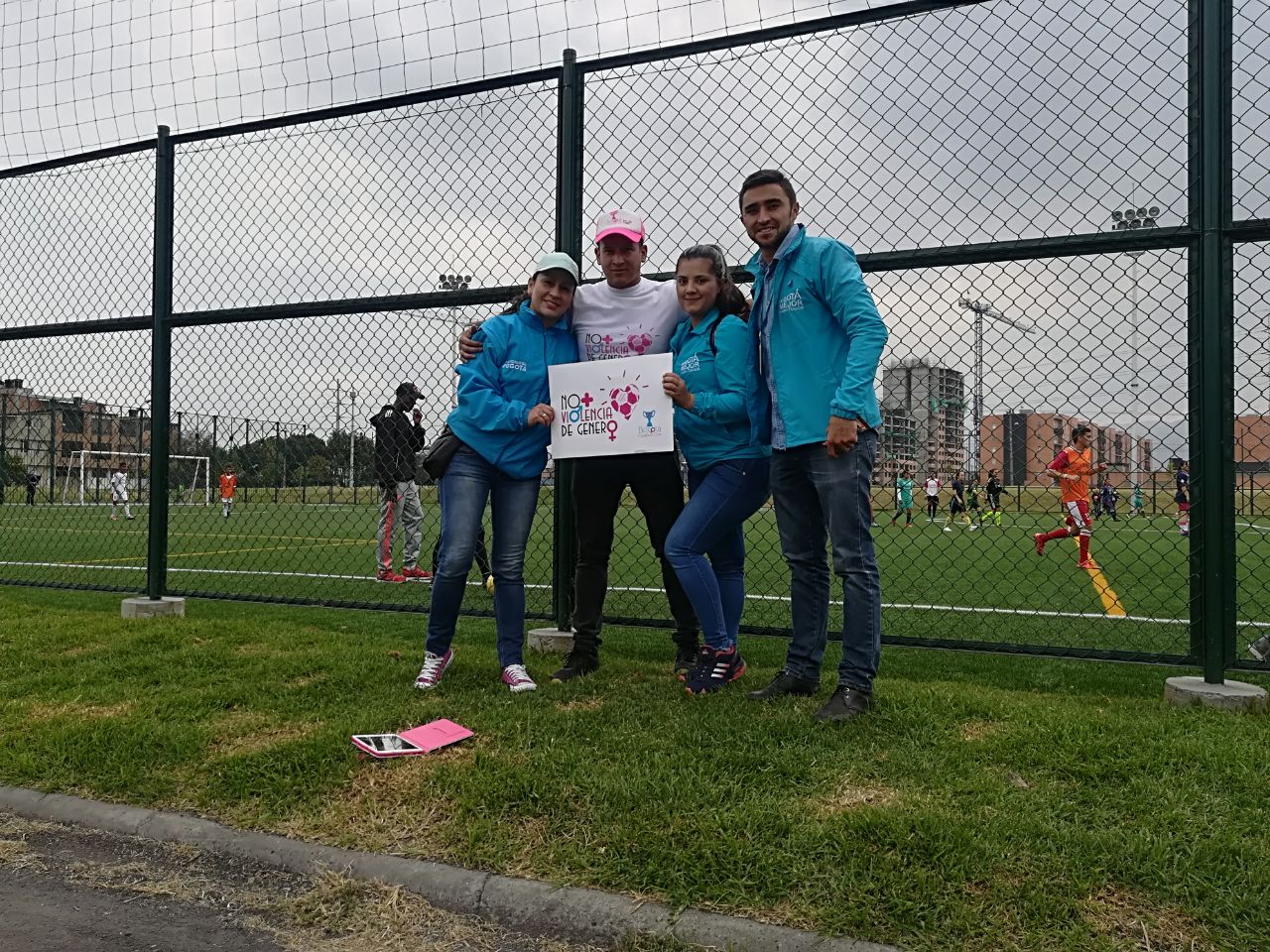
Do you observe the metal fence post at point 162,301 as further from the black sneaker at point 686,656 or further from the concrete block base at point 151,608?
the black sneaker at point 686,656

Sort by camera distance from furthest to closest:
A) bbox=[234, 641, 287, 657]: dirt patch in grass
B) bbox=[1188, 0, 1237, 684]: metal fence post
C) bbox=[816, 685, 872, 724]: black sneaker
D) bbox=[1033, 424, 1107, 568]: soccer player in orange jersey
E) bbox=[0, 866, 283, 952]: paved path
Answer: bbox=[1033, 424, 1107, 568]: soccer player in orange jersey
bbox=[234, 641, 287, 657]: dirt patch in grass
bbox=[1188, 0, 1237, 684]: metal fence post
bbox=[816, 685, 872, 724]: black sneaker
bbox=[0, 866, 283, 952]: paved path

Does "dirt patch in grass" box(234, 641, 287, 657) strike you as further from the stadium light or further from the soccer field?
the stadium light

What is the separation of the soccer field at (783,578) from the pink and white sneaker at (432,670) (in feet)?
2.35

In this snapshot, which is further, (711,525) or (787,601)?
(787,601)

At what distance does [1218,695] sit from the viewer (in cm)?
388

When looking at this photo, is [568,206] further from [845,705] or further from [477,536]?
[845,705]

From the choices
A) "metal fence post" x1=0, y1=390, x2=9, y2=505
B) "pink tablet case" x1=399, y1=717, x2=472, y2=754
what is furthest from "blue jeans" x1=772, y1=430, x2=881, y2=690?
"metal fence post" x1=0, y1=390, x2=9, y2=505

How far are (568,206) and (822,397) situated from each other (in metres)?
2.09

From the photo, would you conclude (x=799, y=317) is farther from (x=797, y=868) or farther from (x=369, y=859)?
(x=369, y=859)

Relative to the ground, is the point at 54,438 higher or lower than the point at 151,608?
higher

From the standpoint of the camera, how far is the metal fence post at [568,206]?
4957 millimetres

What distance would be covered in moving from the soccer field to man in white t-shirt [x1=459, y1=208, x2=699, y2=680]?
0.64 m

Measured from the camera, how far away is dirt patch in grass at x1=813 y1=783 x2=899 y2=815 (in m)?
2.73

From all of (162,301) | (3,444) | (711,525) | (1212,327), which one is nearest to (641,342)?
(711,525)
